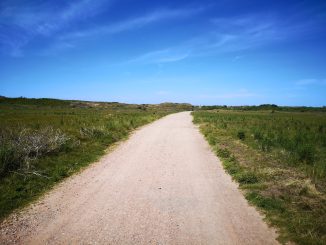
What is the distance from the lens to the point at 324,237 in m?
4.66

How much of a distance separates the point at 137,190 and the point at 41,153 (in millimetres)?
5607

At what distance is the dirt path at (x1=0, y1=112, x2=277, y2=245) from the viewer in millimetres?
4801

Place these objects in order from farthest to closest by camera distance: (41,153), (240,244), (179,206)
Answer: (41,153), (179,206), (240,244)

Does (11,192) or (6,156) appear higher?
(6,156)

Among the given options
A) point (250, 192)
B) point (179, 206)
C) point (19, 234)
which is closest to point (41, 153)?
point (19, 234)

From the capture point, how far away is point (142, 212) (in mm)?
5855

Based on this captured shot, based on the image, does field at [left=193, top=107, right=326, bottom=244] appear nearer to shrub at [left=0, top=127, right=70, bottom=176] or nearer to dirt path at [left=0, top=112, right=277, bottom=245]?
dirt path at [left=0, top=112, right=277, bottom=245]

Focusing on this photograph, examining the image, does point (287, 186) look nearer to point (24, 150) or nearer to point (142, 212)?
point (142, 212)

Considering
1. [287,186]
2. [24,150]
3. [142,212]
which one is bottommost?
[142,212]

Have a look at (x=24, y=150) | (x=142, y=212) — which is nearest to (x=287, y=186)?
(x=142, y=212)

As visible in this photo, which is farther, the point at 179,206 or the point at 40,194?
the point at 40,194

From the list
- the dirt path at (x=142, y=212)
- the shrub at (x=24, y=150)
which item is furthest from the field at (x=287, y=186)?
the shrub at (x=24, y=150)

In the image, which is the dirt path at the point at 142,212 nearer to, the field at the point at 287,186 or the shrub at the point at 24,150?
the field at the point at 287,186

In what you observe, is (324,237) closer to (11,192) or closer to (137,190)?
(137,190)
